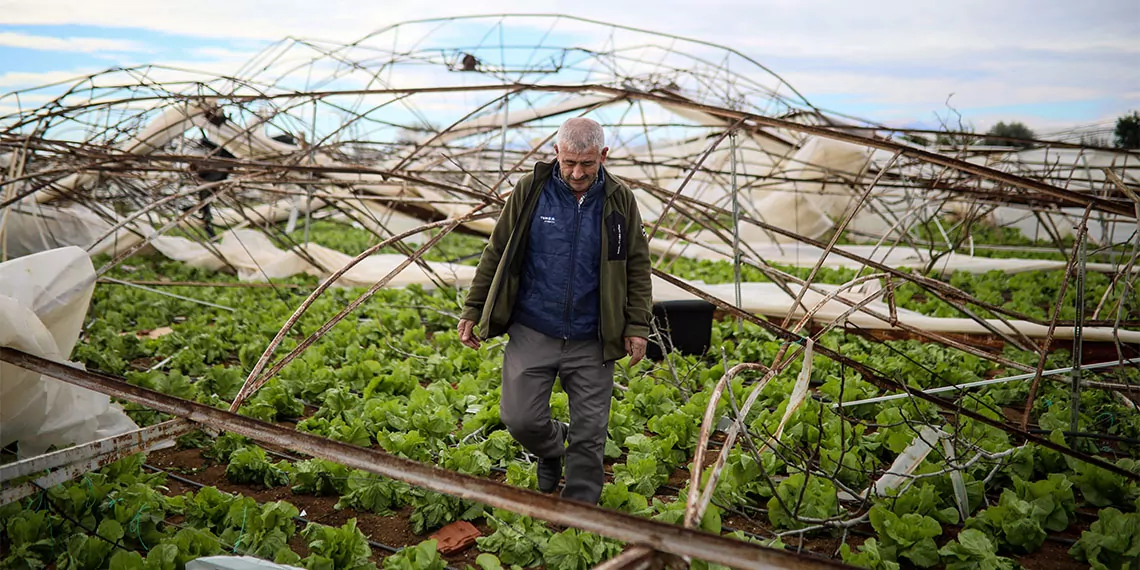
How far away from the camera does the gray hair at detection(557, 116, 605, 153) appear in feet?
8.82

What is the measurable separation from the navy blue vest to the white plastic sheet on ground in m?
1.90

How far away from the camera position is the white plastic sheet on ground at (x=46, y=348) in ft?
9.76

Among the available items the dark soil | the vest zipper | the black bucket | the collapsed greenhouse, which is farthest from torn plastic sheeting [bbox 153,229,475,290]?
the vest zipper

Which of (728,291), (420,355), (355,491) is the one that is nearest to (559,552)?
(355,491)

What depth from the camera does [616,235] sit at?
9.26ft

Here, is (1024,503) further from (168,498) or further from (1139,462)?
(168,498)

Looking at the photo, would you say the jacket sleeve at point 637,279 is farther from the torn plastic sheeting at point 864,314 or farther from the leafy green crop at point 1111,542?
the torn plastic sheeting at point 864,314

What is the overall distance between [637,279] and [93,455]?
2.03 m

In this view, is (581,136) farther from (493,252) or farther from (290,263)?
(290,263)

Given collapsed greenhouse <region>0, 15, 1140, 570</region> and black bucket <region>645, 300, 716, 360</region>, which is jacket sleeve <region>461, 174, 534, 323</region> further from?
black bucket <region>645, 300, 716, 360</region>

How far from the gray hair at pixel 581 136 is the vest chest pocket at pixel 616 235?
0.84ft

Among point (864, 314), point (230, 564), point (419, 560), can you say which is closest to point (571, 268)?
point (419, 560)

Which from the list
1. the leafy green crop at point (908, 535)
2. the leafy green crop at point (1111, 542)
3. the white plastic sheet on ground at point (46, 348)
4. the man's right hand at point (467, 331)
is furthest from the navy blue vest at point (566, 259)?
the white plastic sheet on ground at point (46, 348)

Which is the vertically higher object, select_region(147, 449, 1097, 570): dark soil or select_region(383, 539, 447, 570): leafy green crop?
select_region(383, 539, 447, 570): leafy green crop
